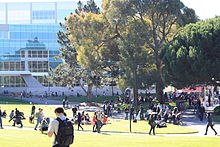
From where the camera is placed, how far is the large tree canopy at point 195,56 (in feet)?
141

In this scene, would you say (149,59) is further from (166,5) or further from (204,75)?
(204,75)

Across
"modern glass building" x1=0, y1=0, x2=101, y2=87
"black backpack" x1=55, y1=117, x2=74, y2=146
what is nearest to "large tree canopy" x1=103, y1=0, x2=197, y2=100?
"black backpack" x1=55, y1=117, x2=74, y2=146

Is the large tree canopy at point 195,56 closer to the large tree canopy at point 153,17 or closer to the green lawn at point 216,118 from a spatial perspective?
the green lawn at point 216,118

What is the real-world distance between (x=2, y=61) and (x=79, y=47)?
173 feet

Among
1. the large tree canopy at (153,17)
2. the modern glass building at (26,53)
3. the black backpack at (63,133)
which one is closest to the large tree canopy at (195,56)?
the large tree canopy at (153,17)

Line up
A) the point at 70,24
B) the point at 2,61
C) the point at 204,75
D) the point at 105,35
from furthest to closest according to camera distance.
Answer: the point at 2,61 < the point at 70,24 < the point at 105,35 < the point at 204,75

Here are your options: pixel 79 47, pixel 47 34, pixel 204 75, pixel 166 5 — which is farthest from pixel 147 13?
pixel 47 34

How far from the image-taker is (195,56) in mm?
43812

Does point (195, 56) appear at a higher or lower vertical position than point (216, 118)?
higher

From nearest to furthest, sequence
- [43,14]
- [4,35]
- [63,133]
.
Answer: [63,133] < [4,35] < [43,14]

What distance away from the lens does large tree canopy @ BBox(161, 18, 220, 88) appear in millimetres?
43125

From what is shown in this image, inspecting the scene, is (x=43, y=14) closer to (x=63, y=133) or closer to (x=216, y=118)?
(x=216, y=118)

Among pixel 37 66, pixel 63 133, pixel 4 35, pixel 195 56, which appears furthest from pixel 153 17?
pixel 4 35

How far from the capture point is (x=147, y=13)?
178ft
